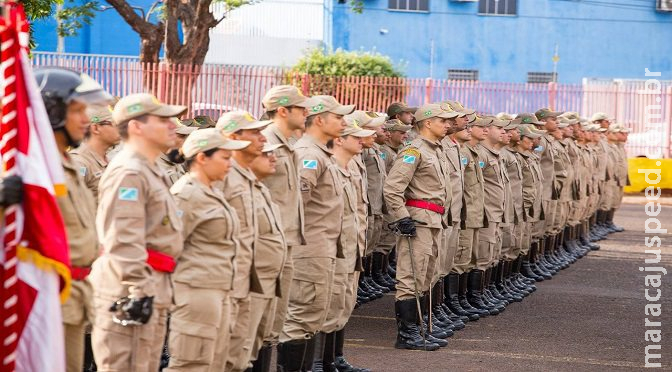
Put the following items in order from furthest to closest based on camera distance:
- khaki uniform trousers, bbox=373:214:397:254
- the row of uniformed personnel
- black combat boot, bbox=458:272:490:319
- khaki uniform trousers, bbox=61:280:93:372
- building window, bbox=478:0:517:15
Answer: building window, bbox=478:0:517:15
khaki uniform trousers, bbox=373:214:397:254
black combat boot, bbox=458:272:490:319
the row of uniformed personnel
khaki uniform trousers, bbox=61:280:93:372

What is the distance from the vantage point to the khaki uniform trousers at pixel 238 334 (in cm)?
729

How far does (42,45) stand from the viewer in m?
36.6

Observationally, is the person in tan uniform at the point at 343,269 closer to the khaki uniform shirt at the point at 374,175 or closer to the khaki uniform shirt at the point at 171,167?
the khaki uniform shirt at the point at 171,167

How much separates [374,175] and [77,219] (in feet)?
28.4

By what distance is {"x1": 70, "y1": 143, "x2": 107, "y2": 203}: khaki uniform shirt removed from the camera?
9.01m

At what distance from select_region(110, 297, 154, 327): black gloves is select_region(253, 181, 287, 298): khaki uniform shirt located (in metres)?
1.70

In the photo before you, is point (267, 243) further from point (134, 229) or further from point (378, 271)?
point (378, 271)

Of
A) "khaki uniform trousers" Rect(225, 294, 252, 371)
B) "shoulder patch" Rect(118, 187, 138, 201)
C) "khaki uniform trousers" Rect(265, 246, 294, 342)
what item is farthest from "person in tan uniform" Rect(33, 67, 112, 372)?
"khaki uniform trousers" Rect(265, 246, 294, 342)

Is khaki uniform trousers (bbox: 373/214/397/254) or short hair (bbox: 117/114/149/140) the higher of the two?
short hair (bbox: 117/114/149/140)

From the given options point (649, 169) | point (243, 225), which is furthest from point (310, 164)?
point (649, 169)

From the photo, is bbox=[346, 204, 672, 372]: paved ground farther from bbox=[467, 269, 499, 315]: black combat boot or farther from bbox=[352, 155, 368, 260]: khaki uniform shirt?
bbox=[352, 155, 368, 260]: khaki uniform shirt

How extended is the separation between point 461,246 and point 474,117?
4.86 ft

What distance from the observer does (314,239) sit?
8961mm

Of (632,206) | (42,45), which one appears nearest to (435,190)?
(632,206)
